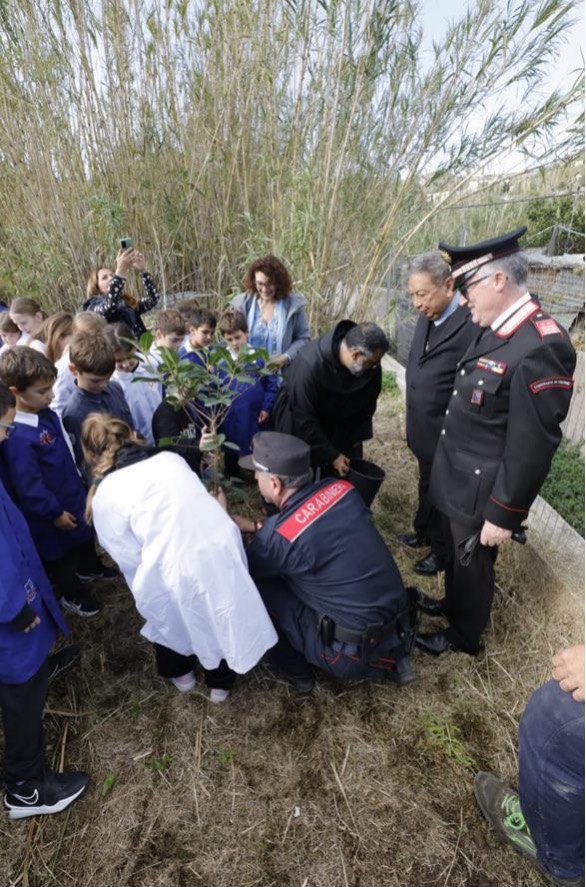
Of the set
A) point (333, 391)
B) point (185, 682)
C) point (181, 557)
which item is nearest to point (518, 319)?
point (333, 391)

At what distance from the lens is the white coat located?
1601 mm

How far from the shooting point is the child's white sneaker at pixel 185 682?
2.09 m

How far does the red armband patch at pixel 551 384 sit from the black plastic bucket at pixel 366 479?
109 cm

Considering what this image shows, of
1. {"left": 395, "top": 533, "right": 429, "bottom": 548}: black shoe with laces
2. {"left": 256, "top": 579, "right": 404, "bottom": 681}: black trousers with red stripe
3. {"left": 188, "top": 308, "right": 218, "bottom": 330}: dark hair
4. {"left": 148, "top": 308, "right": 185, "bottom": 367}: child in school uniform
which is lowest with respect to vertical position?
{"left": 395, "top": 533, "right": 429, "bottom": 548}: black shoe with laces

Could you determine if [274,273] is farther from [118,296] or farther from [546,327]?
[546,327]

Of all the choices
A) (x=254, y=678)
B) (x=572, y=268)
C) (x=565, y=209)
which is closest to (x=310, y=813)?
(x=254, y=678)

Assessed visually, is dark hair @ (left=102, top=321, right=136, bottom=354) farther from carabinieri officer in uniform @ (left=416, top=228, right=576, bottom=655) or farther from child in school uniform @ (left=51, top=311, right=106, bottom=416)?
carabinieri officer in uniform @ (left=416, top=228, right=576, bottom=655)

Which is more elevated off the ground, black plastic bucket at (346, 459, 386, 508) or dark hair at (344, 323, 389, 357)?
dark hair at (344, 323, 389, 357)

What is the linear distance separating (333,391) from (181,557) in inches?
56.1

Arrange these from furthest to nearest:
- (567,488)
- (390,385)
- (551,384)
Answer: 1. (390,385)
2. (567,488)
3. (551,384)

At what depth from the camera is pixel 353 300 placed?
4445 millimetres

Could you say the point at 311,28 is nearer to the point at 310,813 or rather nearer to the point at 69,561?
the point at 69,561

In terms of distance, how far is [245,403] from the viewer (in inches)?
123

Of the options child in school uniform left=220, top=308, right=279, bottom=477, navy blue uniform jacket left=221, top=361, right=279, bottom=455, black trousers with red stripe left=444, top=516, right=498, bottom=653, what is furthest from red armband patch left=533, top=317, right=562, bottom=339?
navy blue uniform jacket left=221, top=361, right=279, bottom=455
